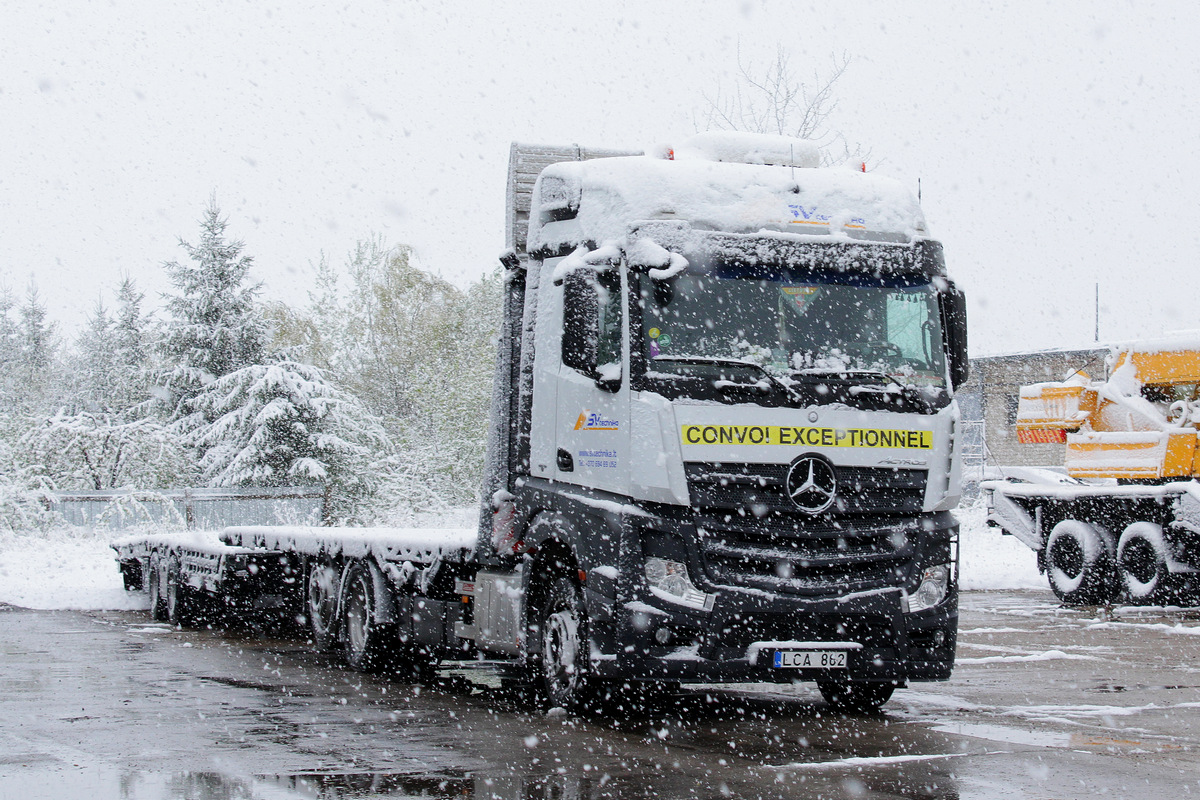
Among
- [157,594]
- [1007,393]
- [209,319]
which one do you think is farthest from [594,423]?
[1007,393]

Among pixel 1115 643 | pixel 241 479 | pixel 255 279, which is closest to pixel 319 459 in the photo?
pixel 241 479

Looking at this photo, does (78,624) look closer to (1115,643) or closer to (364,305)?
(1115,643)

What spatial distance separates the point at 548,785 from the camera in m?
6.17

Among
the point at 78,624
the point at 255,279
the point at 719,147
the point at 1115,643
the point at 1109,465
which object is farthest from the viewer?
the point at 255,279

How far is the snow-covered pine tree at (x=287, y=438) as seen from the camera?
3428 cm

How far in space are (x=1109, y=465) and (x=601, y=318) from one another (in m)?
11.7

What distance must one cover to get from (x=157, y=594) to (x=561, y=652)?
9572 millimetres

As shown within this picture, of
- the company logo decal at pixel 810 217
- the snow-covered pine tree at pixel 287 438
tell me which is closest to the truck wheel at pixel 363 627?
the company logo decal at pixel 810 217

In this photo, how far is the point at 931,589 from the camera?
26.5ft

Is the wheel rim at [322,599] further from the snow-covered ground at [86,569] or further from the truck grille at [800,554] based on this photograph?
the snow-covered ground at [86,569]

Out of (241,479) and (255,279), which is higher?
(255,279)

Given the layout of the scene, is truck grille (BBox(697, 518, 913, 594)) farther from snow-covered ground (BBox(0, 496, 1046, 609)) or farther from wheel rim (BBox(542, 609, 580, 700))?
snow-covered ground (BBox(0, 496, 1046, 609))

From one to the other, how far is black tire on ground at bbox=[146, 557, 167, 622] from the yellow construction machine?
11.0m

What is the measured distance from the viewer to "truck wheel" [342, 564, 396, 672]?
10789mm
